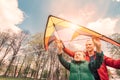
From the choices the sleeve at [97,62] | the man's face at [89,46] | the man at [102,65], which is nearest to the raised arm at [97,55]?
the sleeve at [97,62]

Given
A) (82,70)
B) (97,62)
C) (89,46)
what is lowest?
(82,70)

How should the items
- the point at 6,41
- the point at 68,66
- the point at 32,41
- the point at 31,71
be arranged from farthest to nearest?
the point at 31,71
the point at 32,41
the point at 6,41
the point at 68,66

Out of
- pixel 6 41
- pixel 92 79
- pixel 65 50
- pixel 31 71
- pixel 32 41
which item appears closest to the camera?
pixel 92 79

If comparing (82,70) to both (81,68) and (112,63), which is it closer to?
(81,68)

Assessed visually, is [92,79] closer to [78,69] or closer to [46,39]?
[78,69]

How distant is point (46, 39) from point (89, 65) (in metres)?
2.27

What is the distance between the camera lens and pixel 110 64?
622 centimetres

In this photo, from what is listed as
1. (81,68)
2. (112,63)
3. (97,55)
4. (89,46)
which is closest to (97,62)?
(97,55)

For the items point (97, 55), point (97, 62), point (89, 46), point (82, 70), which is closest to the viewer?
point (97, 55)

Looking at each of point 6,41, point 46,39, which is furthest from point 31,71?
point 46,39

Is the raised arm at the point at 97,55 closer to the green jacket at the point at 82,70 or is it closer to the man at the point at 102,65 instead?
the green jacket at the point at 82,70

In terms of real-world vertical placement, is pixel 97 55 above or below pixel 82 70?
above

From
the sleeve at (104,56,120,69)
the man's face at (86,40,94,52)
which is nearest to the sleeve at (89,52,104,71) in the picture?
the man's face at (86,40,94,52)

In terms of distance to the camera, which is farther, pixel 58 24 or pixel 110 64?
pixel 58 24
